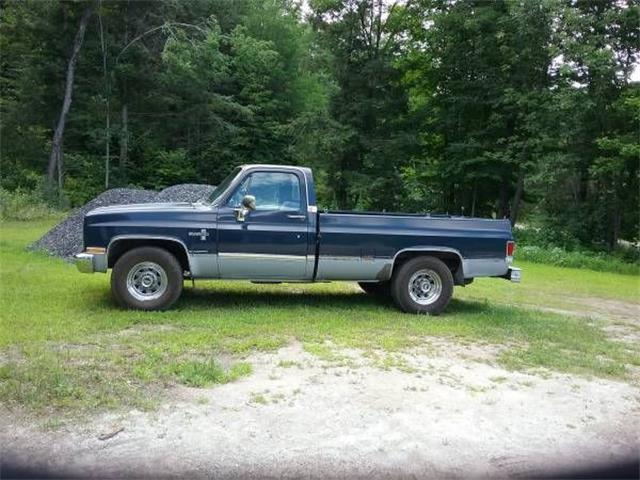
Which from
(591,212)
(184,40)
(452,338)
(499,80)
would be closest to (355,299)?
(452,338)

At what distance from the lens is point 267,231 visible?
7.84 meters

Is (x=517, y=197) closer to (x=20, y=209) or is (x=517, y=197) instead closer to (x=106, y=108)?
(x=20, y=209)

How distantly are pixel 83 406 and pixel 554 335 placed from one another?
5.52 meters

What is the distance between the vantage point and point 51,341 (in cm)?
611

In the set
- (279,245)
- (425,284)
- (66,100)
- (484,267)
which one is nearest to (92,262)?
(279,245)

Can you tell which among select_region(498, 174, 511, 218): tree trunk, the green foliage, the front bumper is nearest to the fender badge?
the front bumper

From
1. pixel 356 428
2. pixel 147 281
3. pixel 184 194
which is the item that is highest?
pixel 184 194

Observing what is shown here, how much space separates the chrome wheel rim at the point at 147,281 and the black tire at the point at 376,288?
3028mm

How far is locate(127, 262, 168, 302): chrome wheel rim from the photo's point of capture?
7.65 metres

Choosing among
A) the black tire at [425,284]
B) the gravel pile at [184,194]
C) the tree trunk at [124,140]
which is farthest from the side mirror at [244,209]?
the tree trunk at [124,140]

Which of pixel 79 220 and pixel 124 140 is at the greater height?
pixel 124 140

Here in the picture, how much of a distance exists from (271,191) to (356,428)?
424 cm

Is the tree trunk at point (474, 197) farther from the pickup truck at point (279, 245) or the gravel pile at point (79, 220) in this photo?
the pickup truck at point (279, 245)

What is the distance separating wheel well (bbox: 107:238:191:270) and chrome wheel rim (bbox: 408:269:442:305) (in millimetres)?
2995
